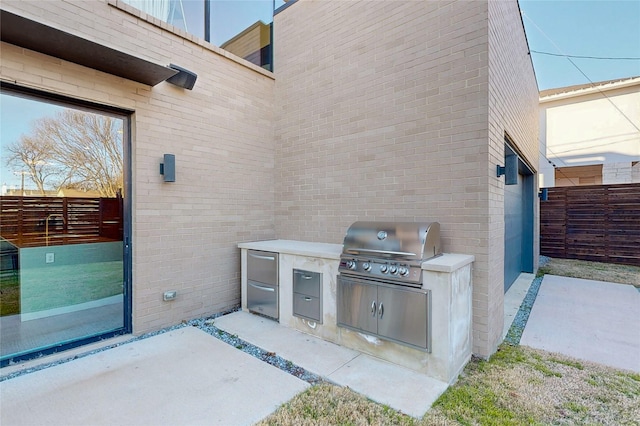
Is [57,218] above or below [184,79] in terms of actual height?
below

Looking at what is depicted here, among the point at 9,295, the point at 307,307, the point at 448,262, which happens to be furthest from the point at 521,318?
the point at 9,295

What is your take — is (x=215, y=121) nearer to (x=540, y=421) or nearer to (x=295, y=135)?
(x=295, y=135)

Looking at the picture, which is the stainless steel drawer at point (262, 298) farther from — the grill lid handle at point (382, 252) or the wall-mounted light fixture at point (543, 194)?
the wall-mounted light fixture at point (543, 194)

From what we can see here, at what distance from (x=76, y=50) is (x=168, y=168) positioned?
160cm

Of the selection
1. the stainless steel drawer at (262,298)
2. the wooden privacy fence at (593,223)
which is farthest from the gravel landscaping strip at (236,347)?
the wooden privacy fence at (593,223)

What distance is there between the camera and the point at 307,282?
4234mm

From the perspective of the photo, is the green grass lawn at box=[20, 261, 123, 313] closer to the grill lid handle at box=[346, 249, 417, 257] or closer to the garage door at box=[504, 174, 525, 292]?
the grill lid handle at box=[346, 249, 417, 257]

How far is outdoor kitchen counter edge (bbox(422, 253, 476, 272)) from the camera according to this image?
3001 mm

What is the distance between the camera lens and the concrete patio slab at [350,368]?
2791 millimetres

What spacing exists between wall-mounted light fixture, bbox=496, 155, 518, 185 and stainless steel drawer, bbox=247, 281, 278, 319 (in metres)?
3.58

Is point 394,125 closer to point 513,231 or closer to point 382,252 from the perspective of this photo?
point 382,252

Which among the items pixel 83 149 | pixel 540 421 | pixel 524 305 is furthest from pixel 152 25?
pixel 524 305

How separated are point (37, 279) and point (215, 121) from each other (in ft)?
10.5

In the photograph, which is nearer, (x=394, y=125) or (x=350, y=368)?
(x=350, y=368)
